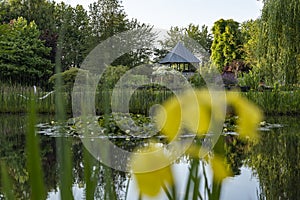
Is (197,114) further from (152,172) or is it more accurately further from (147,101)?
(147,101)

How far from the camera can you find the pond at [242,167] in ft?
9.23

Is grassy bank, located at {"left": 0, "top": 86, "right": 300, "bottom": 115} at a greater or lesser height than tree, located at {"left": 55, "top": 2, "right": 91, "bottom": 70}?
lesser

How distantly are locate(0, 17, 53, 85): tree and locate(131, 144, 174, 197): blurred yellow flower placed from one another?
1525 centimetres

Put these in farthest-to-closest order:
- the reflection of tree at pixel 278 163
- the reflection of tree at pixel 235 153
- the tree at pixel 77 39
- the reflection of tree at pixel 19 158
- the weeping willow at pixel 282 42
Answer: the tree at pixel 77 39
the weeping willow at pixel 282 42
the reflection of tree at pixel 235 153
the reflection of tree at pixel 278 163
the reflection of tree at pixel 19 158

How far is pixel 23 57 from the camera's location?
51.4 feet

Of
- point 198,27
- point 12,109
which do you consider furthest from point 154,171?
point 198,27

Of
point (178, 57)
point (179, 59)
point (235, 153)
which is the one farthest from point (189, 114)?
point (178, 57)

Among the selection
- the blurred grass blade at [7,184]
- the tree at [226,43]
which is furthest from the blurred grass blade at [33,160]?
the tree at [226,43]

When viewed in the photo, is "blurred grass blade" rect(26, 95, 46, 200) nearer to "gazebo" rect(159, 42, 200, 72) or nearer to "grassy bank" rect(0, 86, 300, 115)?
"grassy bank" rect(0, 86, 300, 115)

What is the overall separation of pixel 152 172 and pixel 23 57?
16.1m

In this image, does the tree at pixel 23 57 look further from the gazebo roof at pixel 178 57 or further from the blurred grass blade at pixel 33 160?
the blurred grass blade at pixel 33 160

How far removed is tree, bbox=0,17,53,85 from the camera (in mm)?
15352

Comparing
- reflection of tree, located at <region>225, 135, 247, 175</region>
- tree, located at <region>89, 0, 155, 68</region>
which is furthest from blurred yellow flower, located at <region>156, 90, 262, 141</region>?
tree, located at <region>89, 0, 155, 68</region>

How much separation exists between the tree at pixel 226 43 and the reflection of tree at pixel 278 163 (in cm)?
1752
